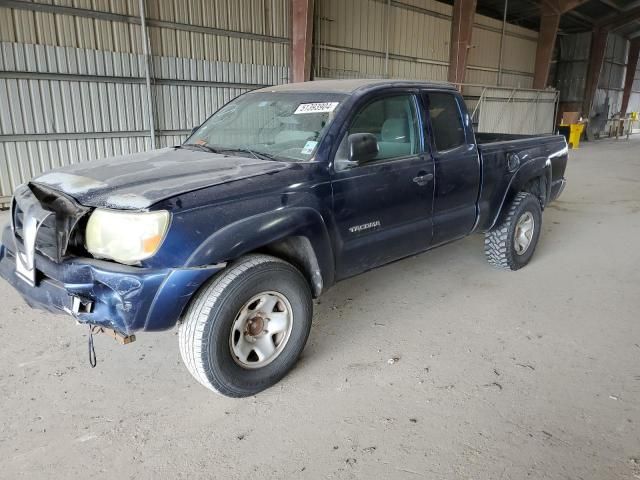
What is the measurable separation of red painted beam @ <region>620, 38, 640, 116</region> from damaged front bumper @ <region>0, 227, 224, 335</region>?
29519 millimetres

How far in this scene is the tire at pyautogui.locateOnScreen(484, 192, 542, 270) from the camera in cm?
447

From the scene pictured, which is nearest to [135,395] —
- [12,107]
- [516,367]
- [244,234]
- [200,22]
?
[244,234]

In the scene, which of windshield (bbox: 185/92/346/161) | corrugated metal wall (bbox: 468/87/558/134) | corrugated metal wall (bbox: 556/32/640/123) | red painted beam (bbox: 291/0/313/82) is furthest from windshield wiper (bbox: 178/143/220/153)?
corrugated metal wall (bbox: 556/32/640/123)

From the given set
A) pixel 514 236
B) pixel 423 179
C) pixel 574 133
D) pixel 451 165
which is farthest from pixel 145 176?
pixel 574 133

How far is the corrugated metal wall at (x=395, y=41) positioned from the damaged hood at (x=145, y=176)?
9562mm

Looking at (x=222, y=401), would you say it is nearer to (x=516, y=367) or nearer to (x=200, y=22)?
(x=516, y=367)

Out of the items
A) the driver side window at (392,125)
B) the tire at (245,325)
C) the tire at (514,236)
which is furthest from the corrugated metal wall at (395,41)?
the tire at (245,325)

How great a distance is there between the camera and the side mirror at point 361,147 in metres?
2.86

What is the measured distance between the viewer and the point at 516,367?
9.86 feet

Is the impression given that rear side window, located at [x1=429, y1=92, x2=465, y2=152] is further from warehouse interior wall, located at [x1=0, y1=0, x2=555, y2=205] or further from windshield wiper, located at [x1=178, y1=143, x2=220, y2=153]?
warehouse interior wall, located at [x1=0, y1=0, x2=555, y2=205]

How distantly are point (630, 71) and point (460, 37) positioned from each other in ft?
52.9

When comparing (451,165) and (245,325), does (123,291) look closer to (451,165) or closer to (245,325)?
(245,325)

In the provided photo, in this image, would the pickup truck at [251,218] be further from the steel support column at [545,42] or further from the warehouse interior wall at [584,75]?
the warehouse interior wall at [584,75]

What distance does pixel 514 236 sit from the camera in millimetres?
4590
